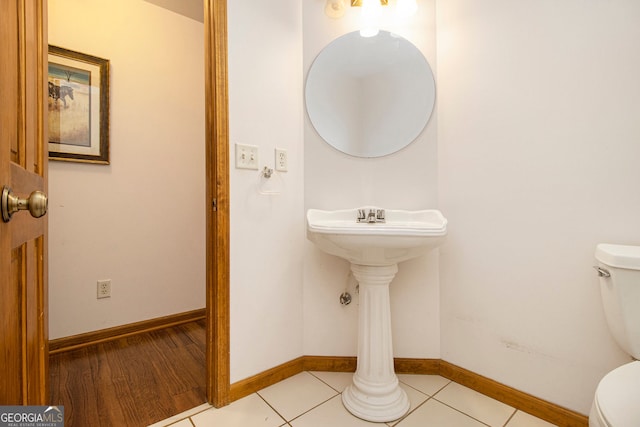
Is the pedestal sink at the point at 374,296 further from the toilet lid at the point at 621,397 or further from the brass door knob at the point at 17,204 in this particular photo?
the brass door knob at the point at 17,204

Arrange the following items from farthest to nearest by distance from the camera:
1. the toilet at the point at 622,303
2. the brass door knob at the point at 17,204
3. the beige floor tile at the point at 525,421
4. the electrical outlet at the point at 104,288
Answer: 1. the electrical outlet at the point at 104,288
2. the beige floor tile at the point at 525,421
3. the toilet at the point at 622,303
4. the brass door knob at the point at 17,204

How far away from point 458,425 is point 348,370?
21.4 inches

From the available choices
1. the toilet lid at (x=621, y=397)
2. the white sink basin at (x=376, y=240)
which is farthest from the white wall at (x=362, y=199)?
the toilet lid at (x=621, y=397)

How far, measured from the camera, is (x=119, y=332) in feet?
6.16

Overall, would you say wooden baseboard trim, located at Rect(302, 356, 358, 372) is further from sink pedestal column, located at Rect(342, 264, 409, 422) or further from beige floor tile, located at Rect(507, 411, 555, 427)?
beige floor tile, located at Rect(507, 411, 555, 427)

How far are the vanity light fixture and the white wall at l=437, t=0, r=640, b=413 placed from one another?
0.60 ft

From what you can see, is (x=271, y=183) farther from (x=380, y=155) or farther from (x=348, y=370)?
(x=348, y=370)

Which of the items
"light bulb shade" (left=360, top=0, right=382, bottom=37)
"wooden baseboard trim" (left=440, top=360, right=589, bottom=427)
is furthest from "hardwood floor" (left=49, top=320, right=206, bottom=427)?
"light bulb shade" (left=360, top=0, right=382, bottom=37)

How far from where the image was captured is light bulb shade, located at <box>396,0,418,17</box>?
1418 mm

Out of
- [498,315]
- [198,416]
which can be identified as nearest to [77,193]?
[198,416]

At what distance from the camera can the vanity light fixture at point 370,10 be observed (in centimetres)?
142

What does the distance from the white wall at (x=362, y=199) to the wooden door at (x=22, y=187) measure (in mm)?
1004

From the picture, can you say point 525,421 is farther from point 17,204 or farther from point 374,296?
point 17,204

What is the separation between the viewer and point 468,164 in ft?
4.47
